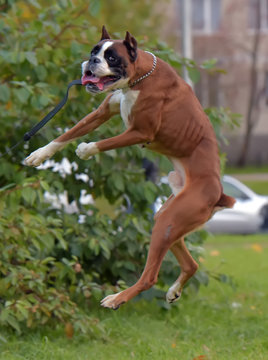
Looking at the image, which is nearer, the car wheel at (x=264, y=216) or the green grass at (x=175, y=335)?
the green grass at (x=175, y=335)

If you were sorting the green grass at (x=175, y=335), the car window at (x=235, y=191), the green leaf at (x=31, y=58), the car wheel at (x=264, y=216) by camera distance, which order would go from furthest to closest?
the car wheel at (x=264, y=216) < the car window at (x=235, y=191) < the green leaf at (x=31, y=58) < the green grass at (x=175, y=335)

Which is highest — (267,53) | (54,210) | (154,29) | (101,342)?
(54,210)

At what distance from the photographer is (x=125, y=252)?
19.5 feet

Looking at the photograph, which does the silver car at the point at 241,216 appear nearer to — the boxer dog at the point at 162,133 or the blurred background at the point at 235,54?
the boxer dog at the point at 162,133

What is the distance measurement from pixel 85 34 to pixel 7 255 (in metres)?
2.13

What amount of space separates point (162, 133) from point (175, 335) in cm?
339

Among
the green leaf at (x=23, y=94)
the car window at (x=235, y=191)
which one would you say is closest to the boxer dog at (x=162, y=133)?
the green leaf at (x=23, y=94)

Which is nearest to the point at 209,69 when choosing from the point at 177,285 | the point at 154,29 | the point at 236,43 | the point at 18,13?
the point at 18,13

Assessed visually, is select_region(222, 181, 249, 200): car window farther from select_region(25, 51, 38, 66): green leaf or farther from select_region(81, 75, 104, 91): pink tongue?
select_region(81, 75, 104, 91): pink tongue

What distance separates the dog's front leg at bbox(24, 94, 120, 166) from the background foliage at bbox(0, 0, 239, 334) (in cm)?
252

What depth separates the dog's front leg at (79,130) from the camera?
258 cm

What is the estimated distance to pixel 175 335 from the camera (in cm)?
557

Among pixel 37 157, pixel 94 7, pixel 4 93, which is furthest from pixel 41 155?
pixel 94 7

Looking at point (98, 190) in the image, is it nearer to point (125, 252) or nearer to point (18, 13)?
point (125, 252)
